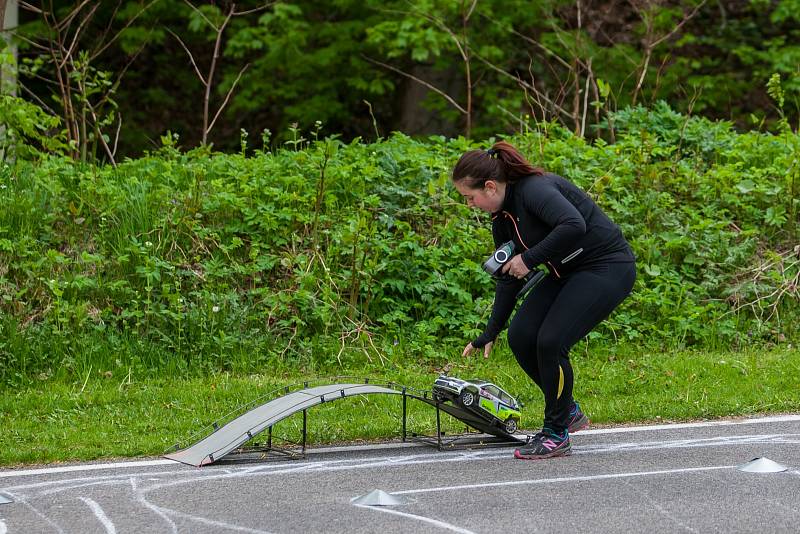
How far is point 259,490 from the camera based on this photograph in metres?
5.78

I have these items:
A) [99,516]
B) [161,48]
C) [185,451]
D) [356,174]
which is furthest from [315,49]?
[99,516]

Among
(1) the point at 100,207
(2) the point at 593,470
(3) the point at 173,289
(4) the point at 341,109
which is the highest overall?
(4) the point at 341,109

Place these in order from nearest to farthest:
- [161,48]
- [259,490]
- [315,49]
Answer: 1. [259,490]
2. [315,49]
3. [161,48]

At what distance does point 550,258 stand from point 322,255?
168 inches

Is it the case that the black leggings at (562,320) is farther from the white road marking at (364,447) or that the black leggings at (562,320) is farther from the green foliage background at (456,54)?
the green foliage background at (456,54)

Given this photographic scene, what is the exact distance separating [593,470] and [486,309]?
3819 millimetres

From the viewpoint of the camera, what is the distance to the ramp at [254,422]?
20.2 ft

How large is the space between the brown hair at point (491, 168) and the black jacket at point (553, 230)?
0.21ft

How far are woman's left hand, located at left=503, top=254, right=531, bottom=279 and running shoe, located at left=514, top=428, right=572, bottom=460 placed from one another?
1.01 meters

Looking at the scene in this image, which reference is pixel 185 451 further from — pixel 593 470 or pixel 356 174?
pixel 356 174

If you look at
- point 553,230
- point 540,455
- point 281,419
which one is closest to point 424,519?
point 281,419

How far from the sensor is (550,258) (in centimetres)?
620

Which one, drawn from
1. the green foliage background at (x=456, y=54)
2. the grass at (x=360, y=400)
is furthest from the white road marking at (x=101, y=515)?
the green foliage background at (x=456, y=54)

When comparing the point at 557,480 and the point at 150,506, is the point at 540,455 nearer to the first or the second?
the point at 557,480
